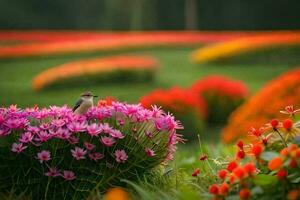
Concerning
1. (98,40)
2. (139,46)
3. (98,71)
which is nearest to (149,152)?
(98,71)

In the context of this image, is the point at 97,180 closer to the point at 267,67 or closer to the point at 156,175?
the point at 156,175

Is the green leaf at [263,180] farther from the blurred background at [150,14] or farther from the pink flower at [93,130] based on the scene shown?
the blurred background at [150,14]

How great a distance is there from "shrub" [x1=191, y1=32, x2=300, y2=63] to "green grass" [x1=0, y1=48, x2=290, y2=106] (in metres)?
0.15

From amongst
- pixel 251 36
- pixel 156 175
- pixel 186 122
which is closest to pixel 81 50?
pixel 251 36

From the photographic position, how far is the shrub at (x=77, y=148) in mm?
2592

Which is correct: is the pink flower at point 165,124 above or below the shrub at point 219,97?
above

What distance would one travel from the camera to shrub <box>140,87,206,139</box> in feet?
23.5

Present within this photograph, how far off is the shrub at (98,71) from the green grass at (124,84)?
0.40 feet

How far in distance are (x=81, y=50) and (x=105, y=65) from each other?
48.1 inches

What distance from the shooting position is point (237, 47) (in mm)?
10578

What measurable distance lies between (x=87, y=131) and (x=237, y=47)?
8.18 metres

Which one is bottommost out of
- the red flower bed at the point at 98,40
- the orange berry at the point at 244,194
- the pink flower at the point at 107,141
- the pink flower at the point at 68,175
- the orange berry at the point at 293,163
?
the red flower bed at the point at 98,40

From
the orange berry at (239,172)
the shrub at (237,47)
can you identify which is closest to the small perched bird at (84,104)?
the orange berry at (239,172)

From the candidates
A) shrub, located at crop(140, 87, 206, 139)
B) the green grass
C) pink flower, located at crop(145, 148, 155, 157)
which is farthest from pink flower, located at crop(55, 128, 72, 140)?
the green grass
